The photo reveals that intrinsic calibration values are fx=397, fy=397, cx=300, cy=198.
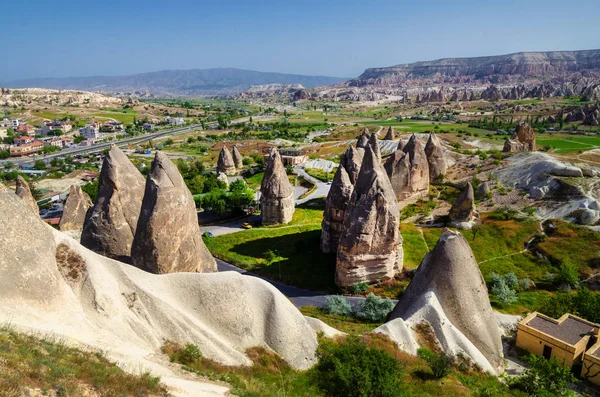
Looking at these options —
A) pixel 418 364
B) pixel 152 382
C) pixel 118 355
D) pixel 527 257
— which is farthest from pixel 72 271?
pixel 527 257

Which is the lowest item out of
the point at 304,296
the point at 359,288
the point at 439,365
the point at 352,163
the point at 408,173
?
the point at 304,296

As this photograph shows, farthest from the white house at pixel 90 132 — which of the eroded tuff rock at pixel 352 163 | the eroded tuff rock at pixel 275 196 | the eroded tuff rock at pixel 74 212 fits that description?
the eroded tuff rock at pixel 352 163

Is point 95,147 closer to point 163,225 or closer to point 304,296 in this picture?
point 304,296

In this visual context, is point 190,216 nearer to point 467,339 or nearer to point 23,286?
point 23,286

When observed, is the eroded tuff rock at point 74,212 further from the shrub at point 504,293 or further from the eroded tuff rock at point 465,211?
the eroded tuff rock at point 465,211

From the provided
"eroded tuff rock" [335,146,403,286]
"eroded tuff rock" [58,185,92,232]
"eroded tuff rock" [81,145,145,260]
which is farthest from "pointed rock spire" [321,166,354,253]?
"eroded tuff rock" [58,185,92,232]

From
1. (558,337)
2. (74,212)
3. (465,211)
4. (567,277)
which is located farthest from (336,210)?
(74,212)
